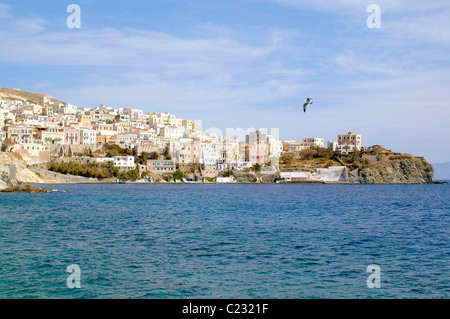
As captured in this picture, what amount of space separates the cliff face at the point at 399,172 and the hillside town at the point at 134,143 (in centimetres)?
1193

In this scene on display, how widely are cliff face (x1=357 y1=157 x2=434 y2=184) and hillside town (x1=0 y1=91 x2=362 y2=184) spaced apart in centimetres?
1193

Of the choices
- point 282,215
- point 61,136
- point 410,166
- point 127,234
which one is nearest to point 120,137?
point 61,136

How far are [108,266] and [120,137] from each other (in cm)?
8317

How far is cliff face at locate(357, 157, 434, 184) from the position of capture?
98000 mm

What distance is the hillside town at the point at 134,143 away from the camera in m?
80.9

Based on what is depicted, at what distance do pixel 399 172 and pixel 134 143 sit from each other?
5696 cm

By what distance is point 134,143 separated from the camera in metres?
91.7

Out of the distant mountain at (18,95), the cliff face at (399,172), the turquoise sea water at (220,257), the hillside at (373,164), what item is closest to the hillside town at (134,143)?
the hillside at (373,164)

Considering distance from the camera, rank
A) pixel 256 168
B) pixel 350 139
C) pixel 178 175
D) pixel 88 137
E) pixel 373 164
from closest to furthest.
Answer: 1. pixel 178 175
2. pixel 88 137
3. pixel 256 168
4. pixel 373 164
5. pixel 350 139

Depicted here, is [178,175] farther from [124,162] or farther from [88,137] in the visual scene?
[88,137]

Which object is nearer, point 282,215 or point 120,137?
point 282,215

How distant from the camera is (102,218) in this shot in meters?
24.0

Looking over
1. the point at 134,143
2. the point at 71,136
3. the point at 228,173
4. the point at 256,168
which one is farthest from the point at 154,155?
the point at 256,168
